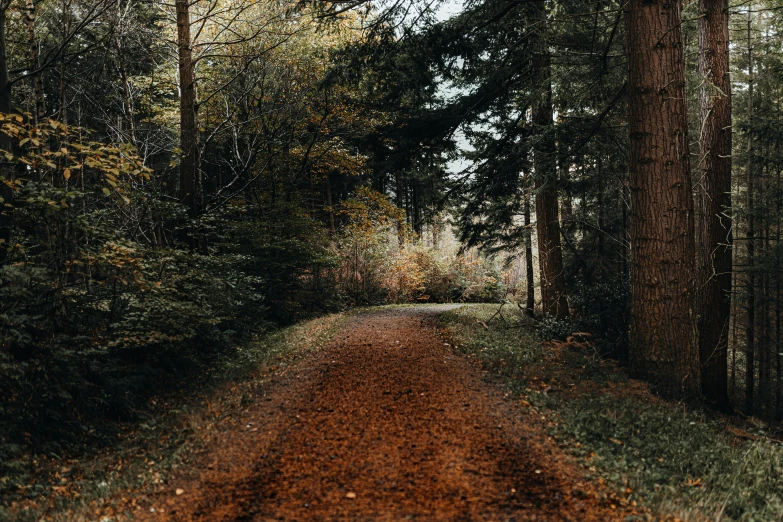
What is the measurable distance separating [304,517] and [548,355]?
5.66 meters

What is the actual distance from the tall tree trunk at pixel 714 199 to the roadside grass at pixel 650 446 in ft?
5.30

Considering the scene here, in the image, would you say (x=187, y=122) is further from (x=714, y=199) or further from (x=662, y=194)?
(x=714, y=199)

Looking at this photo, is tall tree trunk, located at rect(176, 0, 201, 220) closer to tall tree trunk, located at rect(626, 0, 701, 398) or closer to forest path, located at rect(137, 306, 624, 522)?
forest path, located at rect(137, 306, 624, 522)

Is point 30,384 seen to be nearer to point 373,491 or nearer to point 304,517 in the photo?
point 304,517

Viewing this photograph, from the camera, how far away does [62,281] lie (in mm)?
5398

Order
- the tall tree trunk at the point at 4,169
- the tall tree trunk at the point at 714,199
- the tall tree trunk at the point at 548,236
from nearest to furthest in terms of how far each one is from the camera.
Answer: the tall tree trunk at the point at 4,169, the tall tree trunk at the point at 714,199, the tall tree trunk at the point at 548,236

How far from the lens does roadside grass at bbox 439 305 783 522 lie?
3.37 m

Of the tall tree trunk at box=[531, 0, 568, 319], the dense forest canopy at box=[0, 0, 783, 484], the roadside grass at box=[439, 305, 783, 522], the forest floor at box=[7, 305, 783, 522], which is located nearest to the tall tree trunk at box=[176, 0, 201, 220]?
the dense forest canopy at box=[0, 0, 783, 484]

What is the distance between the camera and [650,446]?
13.6 feet

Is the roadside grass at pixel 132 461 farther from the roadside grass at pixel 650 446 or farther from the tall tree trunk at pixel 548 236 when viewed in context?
the tall tree trunk at pixel 548 236

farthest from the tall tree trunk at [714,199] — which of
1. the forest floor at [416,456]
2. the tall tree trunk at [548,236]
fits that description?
the forest floor at [416,456]

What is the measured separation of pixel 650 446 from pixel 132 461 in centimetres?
520

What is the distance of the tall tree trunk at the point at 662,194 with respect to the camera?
5.75 metres

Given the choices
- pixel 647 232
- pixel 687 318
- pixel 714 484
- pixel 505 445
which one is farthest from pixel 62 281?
pixel 687 318
